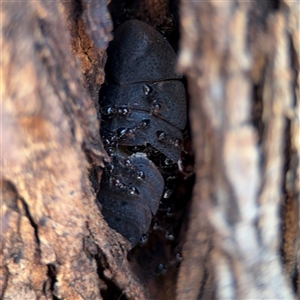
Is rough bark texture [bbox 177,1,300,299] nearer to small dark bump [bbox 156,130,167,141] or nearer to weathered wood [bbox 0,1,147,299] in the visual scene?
weathered wood [bbox 0,1,147,299]

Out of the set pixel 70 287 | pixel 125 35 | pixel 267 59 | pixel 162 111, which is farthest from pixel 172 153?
pixel 267 59

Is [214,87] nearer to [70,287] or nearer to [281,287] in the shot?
[281,287]

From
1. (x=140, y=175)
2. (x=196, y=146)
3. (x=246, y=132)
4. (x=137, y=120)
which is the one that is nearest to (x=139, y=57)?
(x=137, y=120)

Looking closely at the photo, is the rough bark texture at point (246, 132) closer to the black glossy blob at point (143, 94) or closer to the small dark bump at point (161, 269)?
the small dark bump at point (161, 269)

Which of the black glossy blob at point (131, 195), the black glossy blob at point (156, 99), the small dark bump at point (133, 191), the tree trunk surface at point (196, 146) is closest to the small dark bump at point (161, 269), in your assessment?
the black glossy blob at point (131, 195)

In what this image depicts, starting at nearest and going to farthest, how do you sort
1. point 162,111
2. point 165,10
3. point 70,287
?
point 70,287, point 165,10, point 162,111
